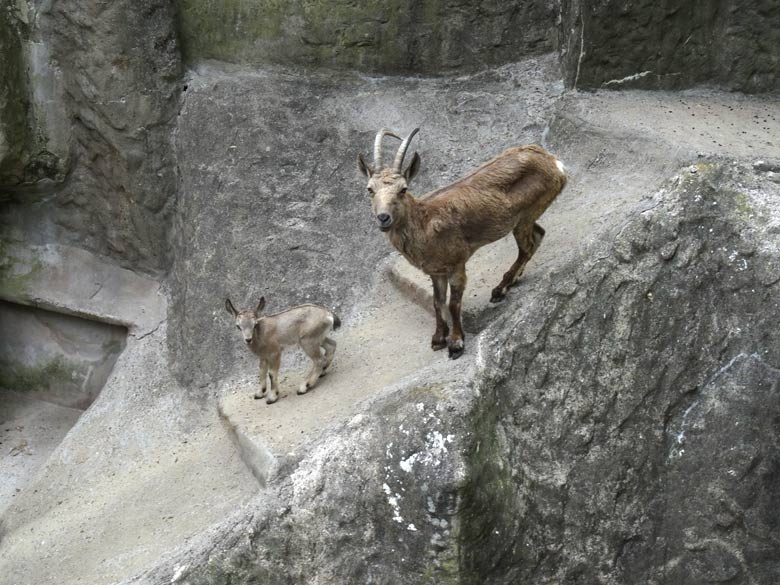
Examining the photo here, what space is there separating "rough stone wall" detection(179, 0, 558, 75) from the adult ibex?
3.00 m

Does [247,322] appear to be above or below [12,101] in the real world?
below

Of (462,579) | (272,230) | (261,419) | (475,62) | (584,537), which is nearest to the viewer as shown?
(462,579)

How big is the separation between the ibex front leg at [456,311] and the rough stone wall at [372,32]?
12.7ft

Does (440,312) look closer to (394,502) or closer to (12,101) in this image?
(394,502)

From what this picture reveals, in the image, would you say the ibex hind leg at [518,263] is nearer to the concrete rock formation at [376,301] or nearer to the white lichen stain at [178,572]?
the concrete rock formation at [376,301]

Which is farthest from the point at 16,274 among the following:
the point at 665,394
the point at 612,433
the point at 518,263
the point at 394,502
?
the point at 665,394

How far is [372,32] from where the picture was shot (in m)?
11.0

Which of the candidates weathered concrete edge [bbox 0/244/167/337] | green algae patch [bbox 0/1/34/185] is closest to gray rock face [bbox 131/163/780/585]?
weathered concrete edge [bbox 0/244/167/337]

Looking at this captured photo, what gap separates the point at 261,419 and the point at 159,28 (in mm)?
4438

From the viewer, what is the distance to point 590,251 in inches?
323

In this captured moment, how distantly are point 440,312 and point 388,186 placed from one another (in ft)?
3.84

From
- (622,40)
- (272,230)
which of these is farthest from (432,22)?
(272,230)

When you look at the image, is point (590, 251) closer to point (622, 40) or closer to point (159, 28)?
point (622, 40)

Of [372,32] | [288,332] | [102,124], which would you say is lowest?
[288,332]
